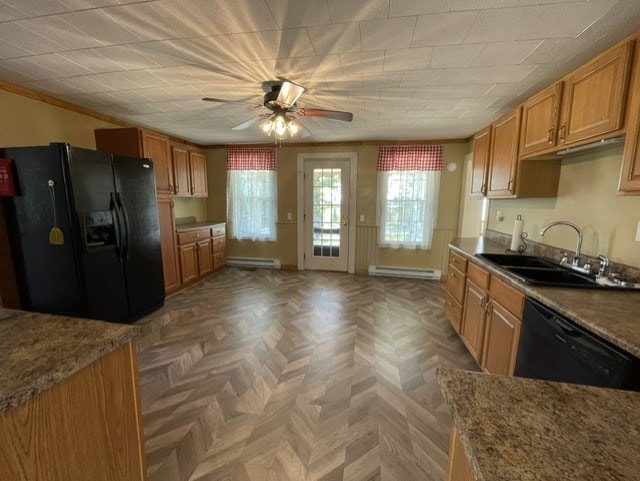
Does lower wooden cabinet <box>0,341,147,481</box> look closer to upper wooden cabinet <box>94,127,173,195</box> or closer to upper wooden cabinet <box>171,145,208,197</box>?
upper wooden cabinet <box>94,127,173,195</box>

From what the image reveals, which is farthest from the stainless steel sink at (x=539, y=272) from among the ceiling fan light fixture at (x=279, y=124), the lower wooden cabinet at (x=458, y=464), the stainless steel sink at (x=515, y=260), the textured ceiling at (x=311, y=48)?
the ceiling fan light fixture at (x=279, y=124)

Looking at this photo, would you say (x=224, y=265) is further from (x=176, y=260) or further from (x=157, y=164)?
(x=157, y=164)

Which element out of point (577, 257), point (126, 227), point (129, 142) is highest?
point (129, 142)

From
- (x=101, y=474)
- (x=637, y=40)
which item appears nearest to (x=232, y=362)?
(x=101, y=474)

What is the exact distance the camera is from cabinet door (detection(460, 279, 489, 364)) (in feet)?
7.22

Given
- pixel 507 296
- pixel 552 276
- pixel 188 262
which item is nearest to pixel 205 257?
pixel 188 262

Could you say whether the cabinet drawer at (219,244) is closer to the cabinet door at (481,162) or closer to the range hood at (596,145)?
the cabinet door at (481,162)

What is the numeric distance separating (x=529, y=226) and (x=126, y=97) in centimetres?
412

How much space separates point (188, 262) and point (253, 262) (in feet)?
4.54

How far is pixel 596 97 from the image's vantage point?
5.36 feet

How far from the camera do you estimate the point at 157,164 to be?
347cm

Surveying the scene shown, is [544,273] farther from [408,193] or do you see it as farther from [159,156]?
[159,156]

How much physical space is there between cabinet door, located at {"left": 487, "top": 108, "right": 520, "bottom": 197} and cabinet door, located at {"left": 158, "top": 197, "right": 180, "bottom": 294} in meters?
3.82

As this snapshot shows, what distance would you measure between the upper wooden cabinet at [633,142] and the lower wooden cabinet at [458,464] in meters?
1.56
